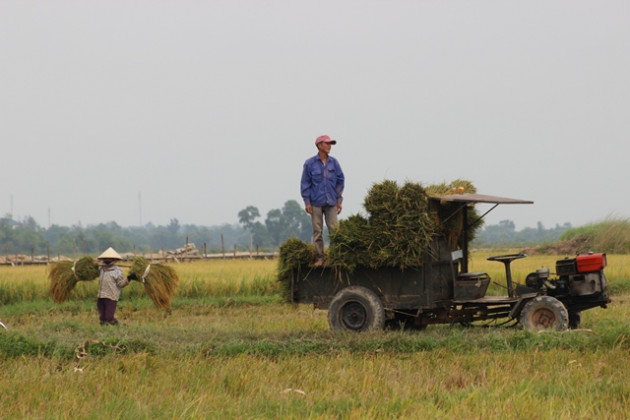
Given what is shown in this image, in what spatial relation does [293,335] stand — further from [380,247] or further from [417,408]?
[417,408]

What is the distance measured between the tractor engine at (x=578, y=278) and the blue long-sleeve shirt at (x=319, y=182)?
2903 mm

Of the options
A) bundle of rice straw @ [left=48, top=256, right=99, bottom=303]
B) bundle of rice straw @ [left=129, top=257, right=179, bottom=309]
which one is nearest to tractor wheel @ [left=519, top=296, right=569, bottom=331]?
bundle of rice straw @ [left=129, top=257, right=179, bottom=309]

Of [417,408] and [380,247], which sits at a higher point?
[380,247]

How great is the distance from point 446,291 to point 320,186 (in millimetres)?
2164

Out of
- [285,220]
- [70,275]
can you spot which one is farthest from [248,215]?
[70,275]

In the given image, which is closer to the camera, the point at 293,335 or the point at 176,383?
the point at 176,383

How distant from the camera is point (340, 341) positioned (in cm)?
969

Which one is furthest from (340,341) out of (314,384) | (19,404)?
(19,404)

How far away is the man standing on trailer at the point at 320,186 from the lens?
11188mm

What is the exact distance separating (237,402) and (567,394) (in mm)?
2585

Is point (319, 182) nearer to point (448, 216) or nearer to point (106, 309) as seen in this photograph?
point (448, 216)

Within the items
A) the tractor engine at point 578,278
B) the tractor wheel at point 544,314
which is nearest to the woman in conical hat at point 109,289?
the tractor wheel at point 544,314

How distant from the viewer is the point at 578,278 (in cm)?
1050

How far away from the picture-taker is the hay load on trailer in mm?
10328
